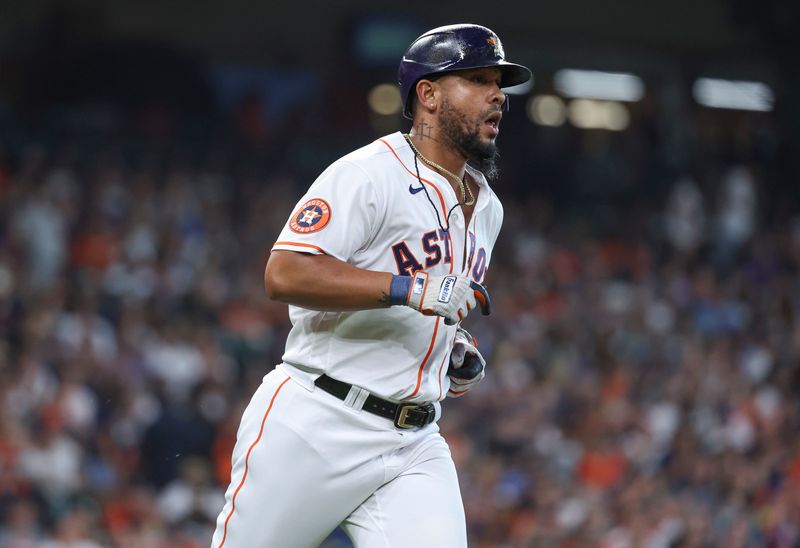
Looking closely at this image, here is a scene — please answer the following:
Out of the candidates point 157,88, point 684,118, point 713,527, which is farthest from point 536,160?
point 713,527

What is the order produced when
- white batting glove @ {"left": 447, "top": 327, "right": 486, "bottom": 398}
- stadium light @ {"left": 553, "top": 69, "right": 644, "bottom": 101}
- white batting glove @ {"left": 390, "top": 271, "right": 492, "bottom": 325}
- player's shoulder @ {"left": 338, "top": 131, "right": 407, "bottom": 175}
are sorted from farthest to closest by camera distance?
stadium light @ {"left": 553, "top": 69, "right": 644, "bottom": 101}, white batting glove @ {"left": 447, "top": 327, "right": 486, "bottom": 398}, player's shoulder @ {"left": 338, "top": 131, "right": 407, "bottom": 175}, white batting glove @ {"left": 390, "top": 271, "right": 492, "bottom": 325}

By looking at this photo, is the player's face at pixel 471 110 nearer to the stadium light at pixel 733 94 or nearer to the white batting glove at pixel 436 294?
the white batting glove at pixel 436 294

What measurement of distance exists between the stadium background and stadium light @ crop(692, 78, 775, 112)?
53mm

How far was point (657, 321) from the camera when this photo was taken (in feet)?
40.8

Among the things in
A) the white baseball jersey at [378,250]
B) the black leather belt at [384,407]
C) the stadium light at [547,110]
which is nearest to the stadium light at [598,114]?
the stadium light at [547,110]

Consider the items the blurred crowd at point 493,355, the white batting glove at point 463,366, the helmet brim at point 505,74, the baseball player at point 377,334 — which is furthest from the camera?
the blurred crowd at point 493,355

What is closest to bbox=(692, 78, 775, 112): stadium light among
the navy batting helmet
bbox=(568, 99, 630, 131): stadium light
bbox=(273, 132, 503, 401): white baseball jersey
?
bbox=(568, 99, 630, 131): stadium light

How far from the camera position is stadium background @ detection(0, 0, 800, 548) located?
880 cm

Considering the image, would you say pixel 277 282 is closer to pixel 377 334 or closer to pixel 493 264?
pixel 377 334

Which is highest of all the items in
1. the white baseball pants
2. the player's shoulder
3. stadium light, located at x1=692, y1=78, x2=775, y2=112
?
the player's shoulder

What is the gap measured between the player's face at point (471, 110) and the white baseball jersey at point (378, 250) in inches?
5.4

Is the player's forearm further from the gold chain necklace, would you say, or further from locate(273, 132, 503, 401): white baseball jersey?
the gold chain necklace

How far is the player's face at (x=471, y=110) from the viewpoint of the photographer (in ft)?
11.7

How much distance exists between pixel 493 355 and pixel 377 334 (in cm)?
776
